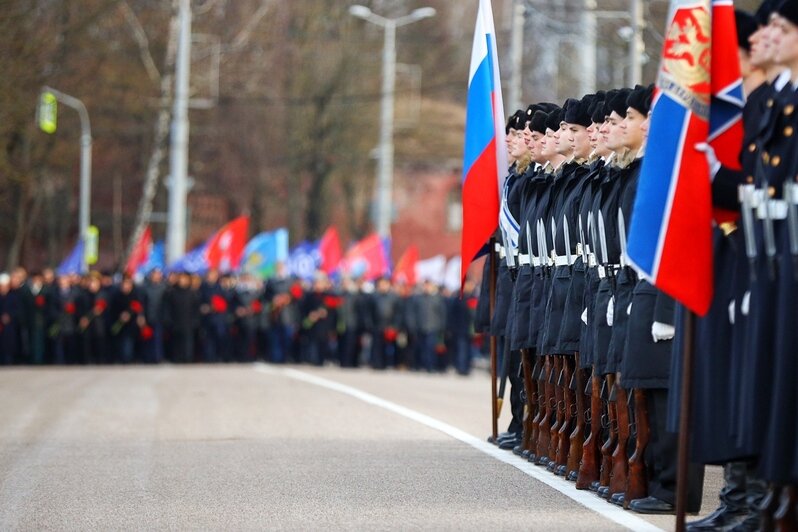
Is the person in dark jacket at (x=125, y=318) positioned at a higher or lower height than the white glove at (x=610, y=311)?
lower

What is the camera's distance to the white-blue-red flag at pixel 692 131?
28.4 ft

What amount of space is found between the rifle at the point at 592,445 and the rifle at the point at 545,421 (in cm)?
119

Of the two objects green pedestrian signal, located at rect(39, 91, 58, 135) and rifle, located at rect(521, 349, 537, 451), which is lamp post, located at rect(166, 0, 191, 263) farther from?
rifle, located at rect(521, 349, 537, 451)

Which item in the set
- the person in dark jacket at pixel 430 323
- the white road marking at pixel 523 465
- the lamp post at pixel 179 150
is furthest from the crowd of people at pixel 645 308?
the lamp post at pixel 179 150

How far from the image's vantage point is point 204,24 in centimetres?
5366

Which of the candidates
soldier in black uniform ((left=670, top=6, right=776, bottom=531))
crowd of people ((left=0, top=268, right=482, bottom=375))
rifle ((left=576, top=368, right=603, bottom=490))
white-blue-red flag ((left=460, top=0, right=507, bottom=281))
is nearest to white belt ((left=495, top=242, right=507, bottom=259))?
white-blue-red flag ((left=460, top=0, right=507, bottom=281))

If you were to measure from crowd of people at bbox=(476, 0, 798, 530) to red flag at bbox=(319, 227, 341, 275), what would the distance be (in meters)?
28.0

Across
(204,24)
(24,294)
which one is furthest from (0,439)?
(204,24)

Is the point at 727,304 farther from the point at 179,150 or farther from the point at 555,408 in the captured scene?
the point at 179,150

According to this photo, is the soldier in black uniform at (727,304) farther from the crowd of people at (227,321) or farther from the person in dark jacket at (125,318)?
the person in dark jacket at (125,318)

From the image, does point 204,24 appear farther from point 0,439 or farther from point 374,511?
point 374,511

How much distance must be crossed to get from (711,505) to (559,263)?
214 cm

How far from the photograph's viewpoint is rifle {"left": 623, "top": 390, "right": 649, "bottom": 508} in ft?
34.2

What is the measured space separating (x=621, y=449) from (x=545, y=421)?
6.98ft
